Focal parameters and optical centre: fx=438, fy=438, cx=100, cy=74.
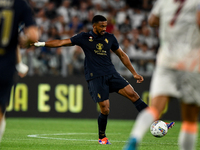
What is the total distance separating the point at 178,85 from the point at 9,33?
191 centimetres

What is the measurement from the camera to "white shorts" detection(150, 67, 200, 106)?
454 cm

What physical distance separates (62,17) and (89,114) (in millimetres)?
4354

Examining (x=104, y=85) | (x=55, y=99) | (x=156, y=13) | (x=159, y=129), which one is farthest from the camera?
(x=55, y=99)

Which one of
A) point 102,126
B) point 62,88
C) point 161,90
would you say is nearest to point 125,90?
point 102,126

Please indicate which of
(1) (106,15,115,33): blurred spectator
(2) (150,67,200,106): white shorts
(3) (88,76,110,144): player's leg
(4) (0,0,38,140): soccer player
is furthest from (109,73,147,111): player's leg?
(1) (106,15,115,33): blurred spectator

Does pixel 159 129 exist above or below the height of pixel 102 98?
below

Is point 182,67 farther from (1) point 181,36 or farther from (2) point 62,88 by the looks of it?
(2) point 62,88

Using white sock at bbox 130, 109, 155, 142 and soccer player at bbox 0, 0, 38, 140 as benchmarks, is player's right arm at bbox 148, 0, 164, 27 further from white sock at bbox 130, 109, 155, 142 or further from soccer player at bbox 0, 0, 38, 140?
soccer player at bbox 0, 0, 38, 140

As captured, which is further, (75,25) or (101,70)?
(75,25)

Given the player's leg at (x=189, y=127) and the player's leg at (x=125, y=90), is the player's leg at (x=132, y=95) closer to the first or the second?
the player's leg at (x=125, y=90)

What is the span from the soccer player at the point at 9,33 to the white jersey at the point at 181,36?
143 centimetres

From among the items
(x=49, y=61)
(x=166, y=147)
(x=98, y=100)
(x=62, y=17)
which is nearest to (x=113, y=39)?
(x=98, y=100)

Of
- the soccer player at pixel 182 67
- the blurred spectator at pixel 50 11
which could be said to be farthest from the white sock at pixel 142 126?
the blurred spectator at pixel 50 11

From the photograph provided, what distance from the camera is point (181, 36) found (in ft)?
15.3
